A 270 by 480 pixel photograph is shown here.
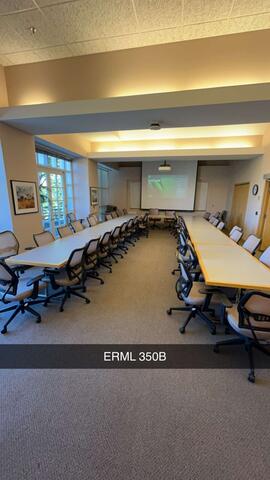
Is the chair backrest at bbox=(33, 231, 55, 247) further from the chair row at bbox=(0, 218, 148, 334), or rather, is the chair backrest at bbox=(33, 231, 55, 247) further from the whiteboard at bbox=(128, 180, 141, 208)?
the whiteboard at bbox=(128, 180, 141, 208)

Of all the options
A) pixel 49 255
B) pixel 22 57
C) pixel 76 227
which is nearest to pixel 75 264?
pixel 49 255

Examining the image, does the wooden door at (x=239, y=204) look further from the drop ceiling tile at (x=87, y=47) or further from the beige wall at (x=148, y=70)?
the drop ceiling tile at (x=87, y=47)

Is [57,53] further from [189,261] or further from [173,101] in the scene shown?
[189,261]

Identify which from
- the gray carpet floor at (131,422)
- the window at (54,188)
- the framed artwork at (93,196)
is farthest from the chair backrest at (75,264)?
the framed artwork at (93,196)

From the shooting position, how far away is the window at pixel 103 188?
998 cm

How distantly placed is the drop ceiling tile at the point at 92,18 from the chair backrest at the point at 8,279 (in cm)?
367

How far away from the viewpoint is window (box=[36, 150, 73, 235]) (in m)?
6.04

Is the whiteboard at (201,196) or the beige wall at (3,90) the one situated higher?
the beige wall at (3,90)

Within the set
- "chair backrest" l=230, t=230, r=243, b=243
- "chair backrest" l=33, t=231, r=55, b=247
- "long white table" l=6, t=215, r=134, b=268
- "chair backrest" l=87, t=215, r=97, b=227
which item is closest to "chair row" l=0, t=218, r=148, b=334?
"chair backrest" l=33, t=231, r=55, b=247

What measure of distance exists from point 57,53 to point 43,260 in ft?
13.2

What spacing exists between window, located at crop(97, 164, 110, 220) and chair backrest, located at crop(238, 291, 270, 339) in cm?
888

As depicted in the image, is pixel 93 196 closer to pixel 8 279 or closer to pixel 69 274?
pixel 69 274

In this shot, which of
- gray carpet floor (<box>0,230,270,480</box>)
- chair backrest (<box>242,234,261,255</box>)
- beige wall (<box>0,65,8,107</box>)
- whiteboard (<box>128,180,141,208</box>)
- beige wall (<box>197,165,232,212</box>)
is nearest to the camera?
gray carpet floor (<box>0,230,270,480</box>)

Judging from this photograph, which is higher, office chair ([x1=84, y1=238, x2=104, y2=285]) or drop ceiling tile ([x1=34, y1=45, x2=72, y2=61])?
drop ceiling tile ([x1=34, y1=45, x2=72, y2=61])
